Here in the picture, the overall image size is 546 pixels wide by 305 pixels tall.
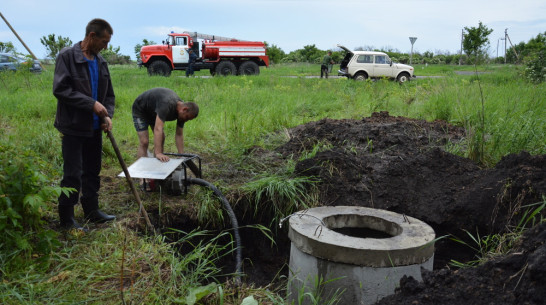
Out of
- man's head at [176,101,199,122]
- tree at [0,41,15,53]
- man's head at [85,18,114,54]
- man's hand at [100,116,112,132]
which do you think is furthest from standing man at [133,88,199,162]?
tree at [0,41,15,53]

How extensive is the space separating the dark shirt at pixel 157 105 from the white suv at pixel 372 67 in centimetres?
1324

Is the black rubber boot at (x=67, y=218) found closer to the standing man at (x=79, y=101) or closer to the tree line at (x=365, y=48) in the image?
the standing man at (x=79, y=101)

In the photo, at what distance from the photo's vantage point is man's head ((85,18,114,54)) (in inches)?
125

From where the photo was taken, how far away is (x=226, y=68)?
17.5 metres

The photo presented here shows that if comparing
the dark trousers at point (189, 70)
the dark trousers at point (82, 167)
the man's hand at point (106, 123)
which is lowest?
the dark trousers at point (82, 167)

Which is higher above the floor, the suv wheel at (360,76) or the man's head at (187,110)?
the suv wheel at (360,76)

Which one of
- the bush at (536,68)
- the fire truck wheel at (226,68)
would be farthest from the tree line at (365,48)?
the fire truck wheel at (226,68)

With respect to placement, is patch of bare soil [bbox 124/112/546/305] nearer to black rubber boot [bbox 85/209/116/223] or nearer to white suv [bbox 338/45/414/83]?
black rubber boot [bbox 85/209/116/223]

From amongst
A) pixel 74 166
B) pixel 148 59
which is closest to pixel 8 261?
pixel 74 166

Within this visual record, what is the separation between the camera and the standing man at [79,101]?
10.3 ft

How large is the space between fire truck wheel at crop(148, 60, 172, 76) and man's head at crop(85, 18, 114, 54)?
13.8 m

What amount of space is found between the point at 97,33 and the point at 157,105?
1252mm

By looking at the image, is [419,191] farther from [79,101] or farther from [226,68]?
[226,68]

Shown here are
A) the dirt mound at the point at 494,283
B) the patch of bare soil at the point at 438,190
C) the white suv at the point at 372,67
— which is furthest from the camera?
the white suv at the point at 372,67
